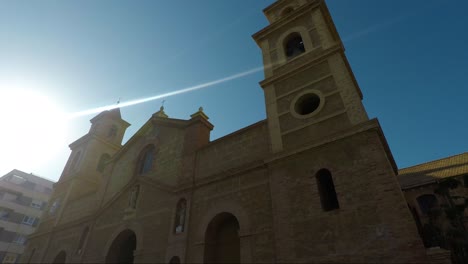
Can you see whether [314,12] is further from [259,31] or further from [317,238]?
[317,238]

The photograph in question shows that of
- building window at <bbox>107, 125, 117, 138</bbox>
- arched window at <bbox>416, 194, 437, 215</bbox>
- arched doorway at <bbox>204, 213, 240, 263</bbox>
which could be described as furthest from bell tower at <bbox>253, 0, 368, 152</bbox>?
building window at <bbox>107, 125, 117, 138</bbox>

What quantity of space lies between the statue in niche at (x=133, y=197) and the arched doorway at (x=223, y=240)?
5.33 meters

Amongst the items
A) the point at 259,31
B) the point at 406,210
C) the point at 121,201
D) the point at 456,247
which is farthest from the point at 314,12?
the point at 121,201

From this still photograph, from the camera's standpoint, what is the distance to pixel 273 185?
9258 mm

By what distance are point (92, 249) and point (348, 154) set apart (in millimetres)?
13832

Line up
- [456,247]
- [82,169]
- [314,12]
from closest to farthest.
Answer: [456,247]
[314,12]
[82,169]

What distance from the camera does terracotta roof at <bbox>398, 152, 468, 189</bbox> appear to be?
57.1ft

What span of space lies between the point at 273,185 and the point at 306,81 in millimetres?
4461

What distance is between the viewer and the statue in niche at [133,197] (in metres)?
13.9

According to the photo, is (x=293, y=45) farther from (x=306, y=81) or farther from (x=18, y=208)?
(x=18, y=208)

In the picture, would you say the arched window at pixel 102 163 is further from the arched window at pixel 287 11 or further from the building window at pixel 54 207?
the arched window at pixel 287 11

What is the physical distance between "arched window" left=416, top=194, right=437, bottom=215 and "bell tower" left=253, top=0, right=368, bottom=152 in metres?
11.6

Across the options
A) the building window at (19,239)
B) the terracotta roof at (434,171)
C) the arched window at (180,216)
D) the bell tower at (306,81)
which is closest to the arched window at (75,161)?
the arched window at (180,216)

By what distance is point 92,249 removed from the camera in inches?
566
